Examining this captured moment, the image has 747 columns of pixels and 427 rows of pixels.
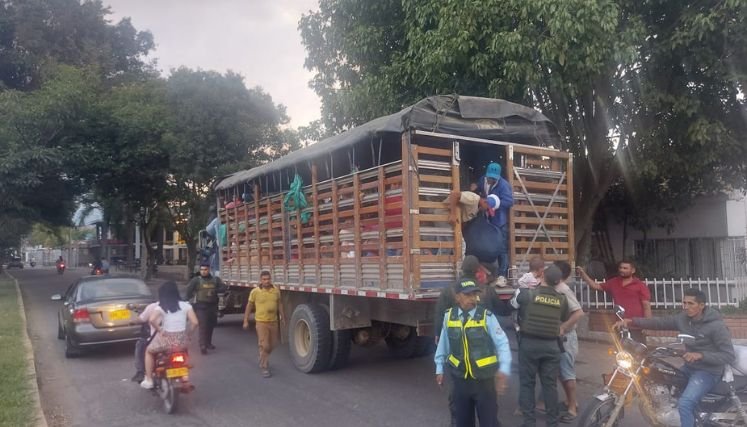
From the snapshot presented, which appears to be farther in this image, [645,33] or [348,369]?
[645,33]

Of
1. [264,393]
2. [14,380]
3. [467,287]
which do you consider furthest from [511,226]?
[14,380]

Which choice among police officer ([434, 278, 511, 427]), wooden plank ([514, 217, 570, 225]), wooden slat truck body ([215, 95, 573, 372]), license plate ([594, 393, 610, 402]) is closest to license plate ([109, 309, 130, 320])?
wooden slat truck body ([215, 95, 573, 372])

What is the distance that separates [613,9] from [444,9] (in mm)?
2395

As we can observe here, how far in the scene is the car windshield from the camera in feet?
32.1

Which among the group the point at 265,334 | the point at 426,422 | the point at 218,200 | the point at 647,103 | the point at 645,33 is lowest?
the point at 426,422

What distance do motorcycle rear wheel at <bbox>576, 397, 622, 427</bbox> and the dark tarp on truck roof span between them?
308 centimetres

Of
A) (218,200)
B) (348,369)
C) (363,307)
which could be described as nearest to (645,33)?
(363,307)

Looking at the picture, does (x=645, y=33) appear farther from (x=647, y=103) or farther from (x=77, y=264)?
(x=77, y=264)

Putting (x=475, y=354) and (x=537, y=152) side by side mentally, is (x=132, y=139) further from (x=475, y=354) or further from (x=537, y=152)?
(x=475, y=354)

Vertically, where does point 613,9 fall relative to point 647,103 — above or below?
above

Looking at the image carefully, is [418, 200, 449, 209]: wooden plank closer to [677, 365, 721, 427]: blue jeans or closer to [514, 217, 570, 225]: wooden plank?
[514, 217, 570, 225]: wooden plank

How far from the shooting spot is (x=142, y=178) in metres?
23.4

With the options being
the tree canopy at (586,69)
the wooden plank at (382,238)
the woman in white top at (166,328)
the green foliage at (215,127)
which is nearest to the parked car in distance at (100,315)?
the woman in white top at (166,328)

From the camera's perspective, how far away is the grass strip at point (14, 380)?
5883mm
